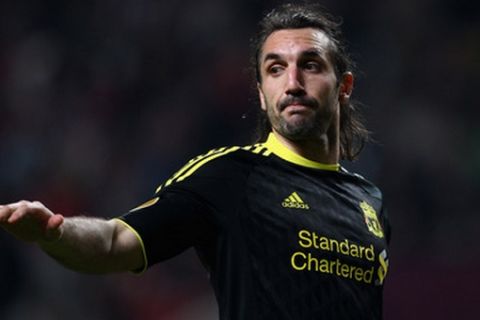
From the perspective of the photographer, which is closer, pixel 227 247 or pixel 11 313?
pixel 227 247

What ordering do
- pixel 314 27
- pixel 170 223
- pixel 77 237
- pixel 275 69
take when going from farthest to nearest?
1. pixel 314 27
2. pixel 275 69
3. pixel 170 223
4. pixel 77 237

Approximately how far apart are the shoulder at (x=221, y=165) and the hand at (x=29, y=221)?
77cm

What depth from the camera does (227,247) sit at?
11.1ft

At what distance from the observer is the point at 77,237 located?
9.50ft

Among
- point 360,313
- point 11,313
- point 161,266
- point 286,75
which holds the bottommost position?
point 11,313

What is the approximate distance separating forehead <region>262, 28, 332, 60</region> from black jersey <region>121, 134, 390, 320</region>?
0.41 metres

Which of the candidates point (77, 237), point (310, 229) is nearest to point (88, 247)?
point (77, 237)

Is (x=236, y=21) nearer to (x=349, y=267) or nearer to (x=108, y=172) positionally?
(x=108, y=172)

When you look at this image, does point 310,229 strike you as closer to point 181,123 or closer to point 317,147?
point 317,147

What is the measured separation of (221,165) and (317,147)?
1.54 ft

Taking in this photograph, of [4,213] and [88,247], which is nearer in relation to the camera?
[4,213]

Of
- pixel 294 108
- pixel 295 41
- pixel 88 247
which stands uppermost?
pixel 295 41

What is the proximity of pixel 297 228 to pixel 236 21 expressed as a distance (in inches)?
227

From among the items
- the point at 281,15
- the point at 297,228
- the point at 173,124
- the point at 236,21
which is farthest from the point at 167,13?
the point at 297,228
